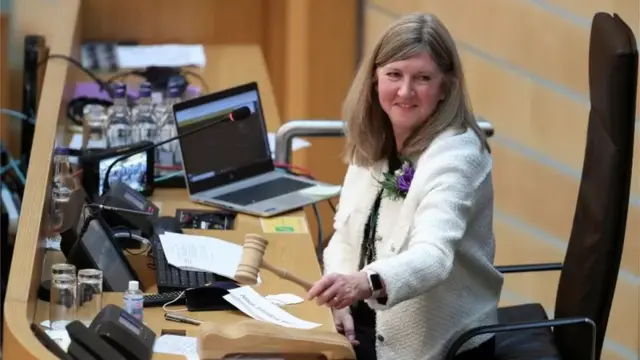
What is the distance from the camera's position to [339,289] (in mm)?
1927

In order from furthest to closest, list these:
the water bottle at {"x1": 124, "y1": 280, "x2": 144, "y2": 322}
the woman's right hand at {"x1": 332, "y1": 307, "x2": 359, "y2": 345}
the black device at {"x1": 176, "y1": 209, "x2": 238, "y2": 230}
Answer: the black device at {"x1": 176, "y1": 209, "x2": 238, "y2": 230}, the woman's right hand at {"x1": 332, "y1": 307, "x2": 359, "y2": 345}, the water bottle at {"x1": 124, "y1": 280, "x2": 144, "y2": 322}

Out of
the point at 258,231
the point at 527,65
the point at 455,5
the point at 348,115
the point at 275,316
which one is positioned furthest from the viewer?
the point at 455,5

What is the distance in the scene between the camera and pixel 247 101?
123 inches

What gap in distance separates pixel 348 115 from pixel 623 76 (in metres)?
0.60

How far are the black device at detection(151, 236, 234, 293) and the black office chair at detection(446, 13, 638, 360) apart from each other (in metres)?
0.52

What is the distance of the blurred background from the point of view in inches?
126

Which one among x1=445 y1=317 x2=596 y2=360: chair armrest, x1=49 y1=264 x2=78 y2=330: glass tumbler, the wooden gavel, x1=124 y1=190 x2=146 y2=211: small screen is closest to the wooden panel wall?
x1=445 y1=317 x2=596 y2=360: chair armrest

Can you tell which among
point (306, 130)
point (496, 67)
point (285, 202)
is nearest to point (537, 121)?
point (496, 67)

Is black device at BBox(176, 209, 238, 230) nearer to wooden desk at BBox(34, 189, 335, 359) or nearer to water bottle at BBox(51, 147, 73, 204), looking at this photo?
wooden desk at BBox(34, 189, 335, 359)

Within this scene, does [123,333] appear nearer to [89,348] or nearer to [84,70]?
[89,348]

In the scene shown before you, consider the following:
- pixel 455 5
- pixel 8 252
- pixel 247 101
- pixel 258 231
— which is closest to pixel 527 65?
pixel 455 5

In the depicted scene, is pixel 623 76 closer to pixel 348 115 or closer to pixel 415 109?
pixel 415 109

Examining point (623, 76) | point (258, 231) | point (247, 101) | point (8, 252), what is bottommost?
point (8, 252)

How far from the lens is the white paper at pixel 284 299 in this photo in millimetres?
2238
